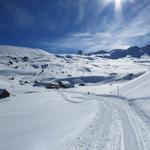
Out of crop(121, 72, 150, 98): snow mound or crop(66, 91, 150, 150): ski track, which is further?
crop(121, 72, 150, 98): snow mound

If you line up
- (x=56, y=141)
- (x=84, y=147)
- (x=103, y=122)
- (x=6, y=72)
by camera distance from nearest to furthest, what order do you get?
1. (x=84, y=147)
2. (x=56, y=141)
3. (x=103, y=122)
4. (x=6, y=72)

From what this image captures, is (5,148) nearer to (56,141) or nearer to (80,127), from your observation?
(56,141)

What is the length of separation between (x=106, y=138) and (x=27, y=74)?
140902 millimetres

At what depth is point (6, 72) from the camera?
14625cm

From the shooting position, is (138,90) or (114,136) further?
(138,90)

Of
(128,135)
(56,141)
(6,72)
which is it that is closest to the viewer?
(56,141)

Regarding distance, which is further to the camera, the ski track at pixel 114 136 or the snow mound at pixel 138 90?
the snow mound at pixel 138 90

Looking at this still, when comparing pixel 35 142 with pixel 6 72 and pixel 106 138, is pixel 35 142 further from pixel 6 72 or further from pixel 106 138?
pixel 6 72

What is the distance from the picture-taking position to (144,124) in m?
16.4

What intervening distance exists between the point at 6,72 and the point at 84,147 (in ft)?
464

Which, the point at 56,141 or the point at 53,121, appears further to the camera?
the point at 53,121

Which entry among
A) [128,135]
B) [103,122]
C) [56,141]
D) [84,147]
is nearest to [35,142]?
[56,141]

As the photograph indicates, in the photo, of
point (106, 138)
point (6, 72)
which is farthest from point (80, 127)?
point (6, 72)

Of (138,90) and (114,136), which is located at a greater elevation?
(114,136)
